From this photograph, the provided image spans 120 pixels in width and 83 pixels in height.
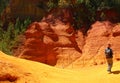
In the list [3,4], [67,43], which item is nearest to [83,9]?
[67,43]

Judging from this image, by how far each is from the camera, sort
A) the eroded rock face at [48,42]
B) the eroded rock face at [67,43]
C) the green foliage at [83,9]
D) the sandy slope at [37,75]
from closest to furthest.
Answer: the sandy slope at [37,75] < the eroded rock face at [67,43] < the eroded rock face at [48,42] < the green foliage at [83,9]

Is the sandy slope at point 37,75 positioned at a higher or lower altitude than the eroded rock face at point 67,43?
higher

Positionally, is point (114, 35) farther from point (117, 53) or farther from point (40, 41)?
point (40, 41)

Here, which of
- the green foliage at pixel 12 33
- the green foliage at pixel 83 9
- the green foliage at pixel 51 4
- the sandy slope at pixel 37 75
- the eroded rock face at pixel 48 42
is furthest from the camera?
the green foliage at pixel 51 4

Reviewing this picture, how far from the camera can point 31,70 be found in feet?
45.3

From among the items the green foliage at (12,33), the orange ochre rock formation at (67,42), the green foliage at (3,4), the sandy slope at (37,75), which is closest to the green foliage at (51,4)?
the orange ochre rock formation at (67,42)

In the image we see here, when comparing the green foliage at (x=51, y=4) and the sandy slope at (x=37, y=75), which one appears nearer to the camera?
the sandy slope at (x=37, y=75)

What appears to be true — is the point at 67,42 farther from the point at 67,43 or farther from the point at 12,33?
the point at 12,33

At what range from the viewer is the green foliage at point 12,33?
32719mm

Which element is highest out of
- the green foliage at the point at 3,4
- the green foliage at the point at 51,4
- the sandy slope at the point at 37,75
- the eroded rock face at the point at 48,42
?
the sandy slope at the point at 37,75

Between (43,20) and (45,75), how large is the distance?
20.9 metres

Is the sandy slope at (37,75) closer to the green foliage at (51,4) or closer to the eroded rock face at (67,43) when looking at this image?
the eroded rock face at (67,43)

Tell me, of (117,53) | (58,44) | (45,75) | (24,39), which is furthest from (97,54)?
(45,75)

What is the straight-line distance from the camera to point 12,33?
112 feet
